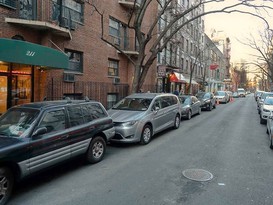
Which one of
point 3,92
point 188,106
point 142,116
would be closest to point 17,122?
point 142,116

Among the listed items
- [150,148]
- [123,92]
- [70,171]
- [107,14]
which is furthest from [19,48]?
[123,92]

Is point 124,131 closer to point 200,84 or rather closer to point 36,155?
point 36,155

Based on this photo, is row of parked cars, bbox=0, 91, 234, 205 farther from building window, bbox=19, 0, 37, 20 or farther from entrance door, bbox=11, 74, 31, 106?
building window, bbox=19, 0, 37, 20

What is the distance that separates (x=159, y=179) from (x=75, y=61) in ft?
36.6

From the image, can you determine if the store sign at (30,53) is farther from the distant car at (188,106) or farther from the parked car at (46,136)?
the distant car at (188,106)

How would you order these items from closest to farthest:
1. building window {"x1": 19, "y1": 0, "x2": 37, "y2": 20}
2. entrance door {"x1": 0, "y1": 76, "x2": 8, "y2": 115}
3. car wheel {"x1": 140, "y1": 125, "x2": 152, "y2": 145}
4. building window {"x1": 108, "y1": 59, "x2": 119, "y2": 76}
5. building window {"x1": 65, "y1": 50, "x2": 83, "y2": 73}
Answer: car wheel {"x1": 140, "y1": 125, "x2": 152, "y2": 145} → entrance door {"x1": 0, "y1": 76, "x2": 8, "y2": 115} → building window {"x1": 19, "y1": 0, "x2": 37, "y2": 20} → building window {"x1": 65, "y1": 50, "x2": 83, "y2": 73} → building window {"x1": 108, "y1": 59, "x2": 119, "y2": 76}

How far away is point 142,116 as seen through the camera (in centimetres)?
932

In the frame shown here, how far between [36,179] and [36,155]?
1.02 m

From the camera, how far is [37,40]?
41.4ft

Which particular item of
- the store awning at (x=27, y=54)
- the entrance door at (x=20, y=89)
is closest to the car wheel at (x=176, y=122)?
the store awning at (x=27, y=54)

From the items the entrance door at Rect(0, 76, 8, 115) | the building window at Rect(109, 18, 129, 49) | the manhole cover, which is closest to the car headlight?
the manhole cover

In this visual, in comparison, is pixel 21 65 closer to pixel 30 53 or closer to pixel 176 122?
pixel 30 53

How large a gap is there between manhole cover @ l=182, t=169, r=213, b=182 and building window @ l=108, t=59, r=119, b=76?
1343 cm

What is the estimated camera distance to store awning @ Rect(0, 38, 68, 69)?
8.28 meters
